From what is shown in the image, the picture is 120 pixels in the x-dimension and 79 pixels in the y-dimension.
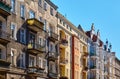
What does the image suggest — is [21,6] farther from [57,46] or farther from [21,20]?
[57,46]

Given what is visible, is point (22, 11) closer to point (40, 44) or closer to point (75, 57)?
point (40, 44)

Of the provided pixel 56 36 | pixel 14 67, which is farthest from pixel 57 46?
pixel 14 67

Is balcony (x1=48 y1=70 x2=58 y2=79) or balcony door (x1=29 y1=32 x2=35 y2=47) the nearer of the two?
balcony door (x1=29 y1=32 x2=35 y2=47)

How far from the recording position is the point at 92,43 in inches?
3583

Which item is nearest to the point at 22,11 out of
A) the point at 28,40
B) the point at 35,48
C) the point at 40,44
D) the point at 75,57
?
the point at 28,40

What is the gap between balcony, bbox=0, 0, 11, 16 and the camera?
139ft

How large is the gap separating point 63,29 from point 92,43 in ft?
81.2

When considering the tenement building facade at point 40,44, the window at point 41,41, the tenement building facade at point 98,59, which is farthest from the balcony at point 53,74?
the tenement building facade at point 98,59

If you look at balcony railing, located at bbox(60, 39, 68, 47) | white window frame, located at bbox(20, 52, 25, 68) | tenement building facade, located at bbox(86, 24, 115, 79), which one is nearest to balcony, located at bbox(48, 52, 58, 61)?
balcony railing, located at bbox(60, 39, 68, 47)

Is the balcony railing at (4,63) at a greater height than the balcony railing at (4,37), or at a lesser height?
lesser

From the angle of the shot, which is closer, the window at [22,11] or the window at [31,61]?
the window at [22,11]

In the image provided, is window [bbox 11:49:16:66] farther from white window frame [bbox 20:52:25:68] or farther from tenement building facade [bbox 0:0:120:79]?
Answer: white window frame [bbox 20:52:25:68]

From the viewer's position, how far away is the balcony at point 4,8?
139 ft

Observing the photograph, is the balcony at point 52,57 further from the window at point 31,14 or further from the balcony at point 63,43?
the window at point 31,14
